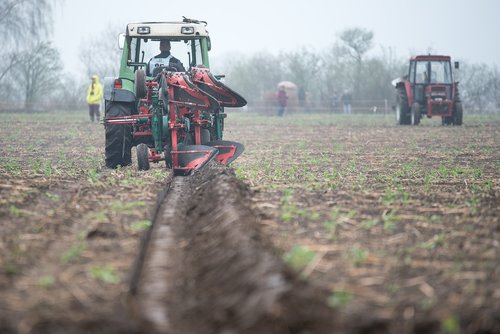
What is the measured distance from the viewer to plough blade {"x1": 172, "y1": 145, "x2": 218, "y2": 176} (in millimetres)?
10844

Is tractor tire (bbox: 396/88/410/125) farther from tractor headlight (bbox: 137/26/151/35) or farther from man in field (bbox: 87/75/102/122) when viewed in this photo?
tractor headlight (bbox: 137/26/151/35)

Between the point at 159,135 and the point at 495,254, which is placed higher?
the point at 159,135

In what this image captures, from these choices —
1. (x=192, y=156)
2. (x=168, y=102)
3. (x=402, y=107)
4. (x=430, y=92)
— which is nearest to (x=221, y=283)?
(x=192, y=156)

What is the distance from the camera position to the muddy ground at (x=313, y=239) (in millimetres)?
4348

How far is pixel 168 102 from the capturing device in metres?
10.9

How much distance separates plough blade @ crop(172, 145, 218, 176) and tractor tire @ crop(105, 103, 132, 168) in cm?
119

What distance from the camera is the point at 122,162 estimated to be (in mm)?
12086

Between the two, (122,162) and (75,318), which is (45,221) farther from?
(122,162)

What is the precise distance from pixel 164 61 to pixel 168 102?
5.34ft

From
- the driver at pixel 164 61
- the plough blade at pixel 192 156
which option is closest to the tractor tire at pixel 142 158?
the plough blade at pixel 192 156

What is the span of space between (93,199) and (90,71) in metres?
65.3

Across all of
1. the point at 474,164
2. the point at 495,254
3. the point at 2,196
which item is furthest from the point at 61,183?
the point at 474,164

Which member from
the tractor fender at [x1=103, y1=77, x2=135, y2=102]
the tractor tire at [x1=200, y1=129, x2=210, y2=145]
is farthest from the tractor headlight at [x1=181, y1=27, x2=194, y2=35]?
the tractor tire at [x1=200, y1=129, x2=210, y2=145]

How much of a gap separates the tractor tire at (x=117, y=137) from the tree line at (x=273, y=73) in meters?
28.8
